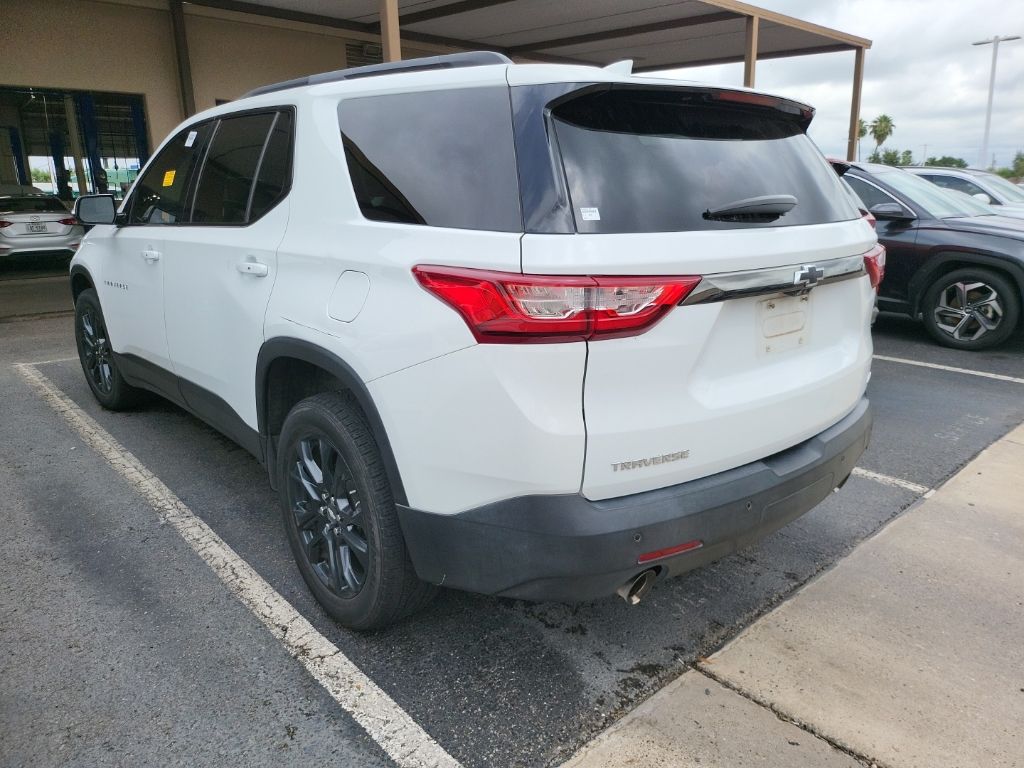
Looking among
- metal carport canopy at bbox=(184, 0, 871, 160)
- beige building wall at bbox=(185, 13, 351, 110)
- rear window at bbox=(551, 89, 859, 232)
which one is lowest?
rear window at bbox=(551, 89, 859, 232)

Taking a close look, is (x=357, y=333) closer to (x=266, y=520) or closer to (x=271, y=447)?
(x=271, y=447)

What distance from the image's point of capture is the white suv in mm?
1932

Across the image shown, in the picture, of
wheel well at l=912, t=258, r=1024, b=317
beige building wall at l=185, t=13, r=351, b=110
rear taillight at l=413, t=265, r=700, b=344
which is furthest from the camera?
beige building wall at l=185, t=13, r=351, b=110

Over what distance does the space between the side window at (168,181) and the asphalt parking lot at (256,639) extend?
4.47ft

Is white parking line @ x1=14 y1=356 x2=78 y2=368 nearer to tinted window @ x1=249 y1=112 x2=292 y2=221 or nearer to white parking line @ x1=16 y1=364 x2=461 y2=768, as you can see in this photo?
white parking line @ x1=16 y1=364 x2=461 y2=768

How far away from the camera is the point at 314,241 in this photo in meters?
2.57

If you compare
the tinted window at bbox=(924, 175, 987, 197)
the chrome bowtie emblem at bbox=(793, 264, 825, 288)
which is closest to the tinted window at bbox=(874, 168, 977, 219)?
the tinted window at bbox=(924, 175, 987, 197)

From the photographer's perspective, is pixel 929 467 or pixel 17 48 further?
pixel 17 48

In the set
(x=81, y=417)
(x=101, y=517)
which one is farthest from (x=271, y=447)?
(x=81, y=417)

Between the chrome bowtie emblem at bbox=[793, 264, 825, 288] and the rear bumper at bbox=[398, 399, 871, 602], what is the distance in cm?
53

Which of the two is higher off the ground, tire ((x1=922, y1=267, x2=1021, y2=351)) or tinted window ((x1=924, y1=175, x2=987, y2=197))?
tinted window ((x1=924, y1=175, x2=987, y2=197))

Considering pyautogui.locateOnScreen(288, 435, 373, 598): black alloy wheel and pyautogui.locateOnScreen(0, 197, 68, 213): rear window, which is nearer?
pyautogui.locateOnScreen(288, 435, 373, 598): black alloy wheel

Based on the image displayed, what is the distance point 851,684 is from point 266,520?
8.30ft

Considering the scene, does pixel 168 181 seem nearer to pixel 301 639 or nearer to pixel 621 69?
pixel 301 639
